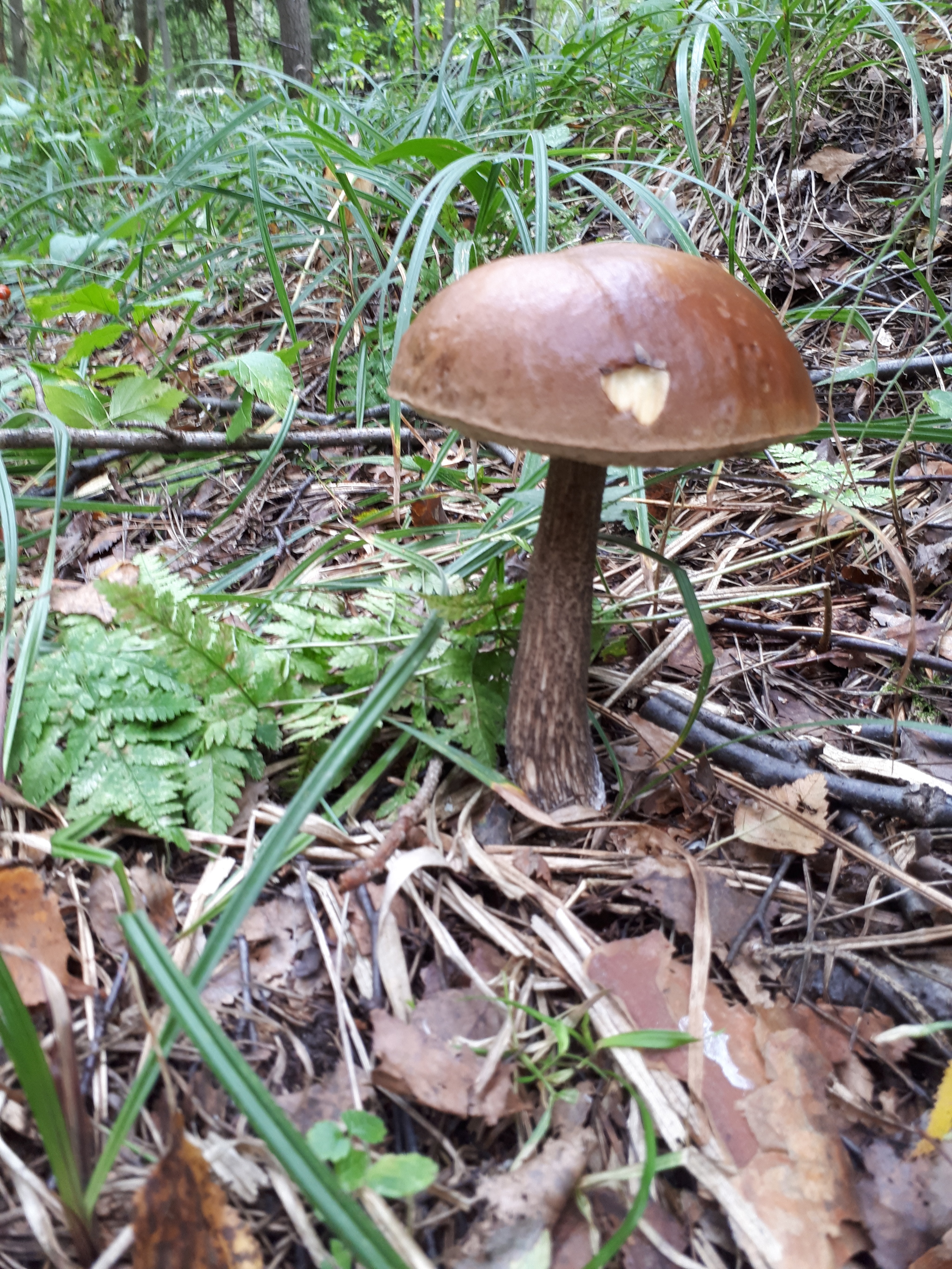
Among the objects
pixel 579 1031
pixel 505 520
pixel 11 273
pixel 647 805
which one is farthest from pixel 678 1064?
pixel 11 273

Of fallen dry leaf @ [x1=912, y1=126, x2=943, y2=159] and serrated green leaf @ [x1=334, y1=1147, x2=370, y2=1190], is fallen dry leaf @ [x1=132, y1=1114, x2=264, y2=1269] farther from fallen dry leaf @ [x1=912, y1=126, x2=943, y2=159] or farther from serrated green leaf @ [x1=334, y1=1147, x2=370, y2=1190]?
fallen dry leaf @ [x1=912, y1=126, x2=943, y2=159]

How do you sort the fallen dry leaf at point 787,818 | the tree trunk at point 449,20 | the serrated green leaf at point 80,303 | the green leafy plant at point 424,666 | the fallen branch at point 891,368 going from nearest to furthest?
1. the fallen dry leaf at point 787,818
2. the green leafy plant at point 424,666
3. the serrated green leaf at point 80,303
4. the fallen branch at point 891,368
5. the tree trunk at point 449,20

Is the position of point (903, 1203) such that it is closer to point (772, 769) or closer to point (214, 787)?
point (772, 769)

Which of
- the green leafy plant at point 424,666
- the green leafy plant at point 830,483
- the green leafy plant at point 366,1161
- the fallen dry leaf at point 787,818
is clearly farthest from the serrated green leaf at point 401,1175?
the green leafy plant at point 830,483

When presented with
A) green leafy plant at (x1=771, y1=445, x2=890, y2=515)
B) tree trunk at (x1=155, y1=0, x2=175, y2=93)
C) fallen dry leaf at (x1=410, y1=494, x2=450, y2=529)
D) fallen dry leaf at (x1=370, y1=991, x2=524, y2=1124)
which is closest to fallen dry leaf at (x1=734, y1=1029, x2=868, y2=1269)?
fallen dry leaf at (x1=370, y1=991, x2=524, y2=1124)

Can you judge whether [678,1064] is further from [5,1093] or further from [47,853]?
[47,853]

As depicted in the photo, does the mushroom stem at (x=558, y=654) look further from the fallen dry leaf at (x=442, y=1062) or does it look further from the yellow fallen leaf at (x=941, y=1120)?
the yellow fallen leaf at (x=941, y=1120)
